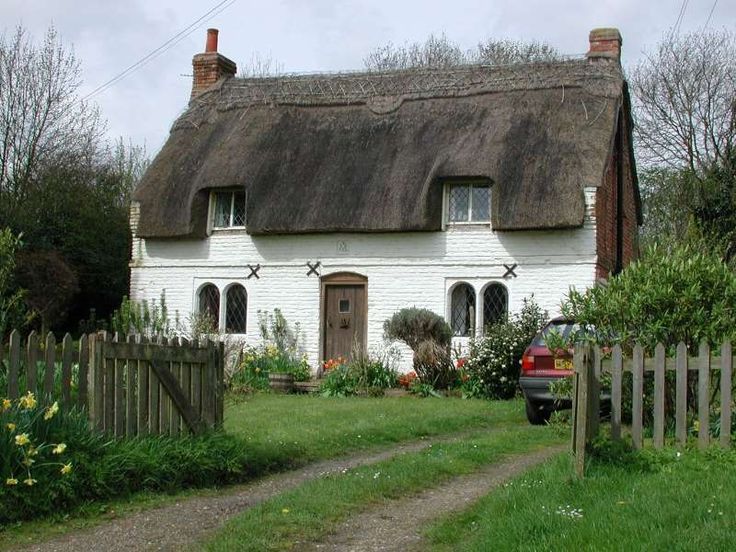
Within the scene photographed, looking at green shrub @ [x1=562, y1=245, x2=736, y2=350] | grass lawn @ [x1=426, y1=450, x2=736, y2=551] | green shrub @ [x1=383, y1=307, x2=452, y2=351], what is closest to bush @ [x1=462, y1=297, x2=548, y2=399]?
green shrub @ [x1=383, y1=307, x2=452, y2=351]

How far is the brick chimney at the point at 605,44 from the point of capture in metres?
22.0

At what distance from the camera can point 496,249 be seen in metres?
20.0

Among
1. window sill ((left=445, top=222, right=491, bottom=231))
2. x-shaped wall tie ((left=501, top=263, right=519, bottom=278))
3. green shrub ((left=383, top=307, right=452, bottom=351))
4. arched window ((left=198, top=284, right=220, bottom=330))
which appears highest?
window sill ((left=445, top=222, right=491, bottom=231))

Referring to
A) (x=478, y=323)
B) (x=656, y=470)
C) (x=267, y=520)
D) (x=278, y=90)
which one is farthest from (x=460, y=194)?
(x=267, y=520)

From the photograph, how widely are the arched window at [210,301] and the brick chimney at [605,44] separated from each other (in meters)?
10.1

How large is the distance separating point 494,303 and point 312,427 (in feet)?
28.8

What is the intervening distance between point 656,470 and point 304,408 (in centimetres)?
761

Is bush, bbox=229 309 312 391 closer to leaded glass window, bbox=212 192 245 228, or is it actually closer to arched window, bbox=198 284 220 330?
arched window, bbox=198 284 220 330

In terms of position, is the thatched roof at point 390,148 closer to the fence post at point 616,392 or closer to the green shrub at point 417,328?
the green shrub at point 417,328

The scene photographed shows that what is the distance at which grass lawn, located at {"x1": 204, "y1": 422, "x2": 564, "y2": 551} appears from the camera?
23.0 feet

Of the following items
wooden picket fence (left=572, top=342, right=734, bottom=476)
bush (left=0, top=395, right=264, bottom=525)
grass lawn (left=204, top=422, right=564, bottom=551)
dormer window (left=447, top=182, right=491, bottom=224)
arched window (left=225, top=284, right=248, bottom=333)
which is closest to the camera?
grass lawn (left=204, top=422, right=564, bottom=551)

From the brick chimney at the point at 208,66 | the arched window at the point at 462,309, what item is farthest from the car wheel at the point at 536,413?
the brick chimney at the point at 208,66

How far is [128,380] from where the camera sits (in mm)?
8852

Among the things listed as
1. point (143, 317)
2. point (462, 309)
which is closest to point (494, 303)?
point (462, 309)
